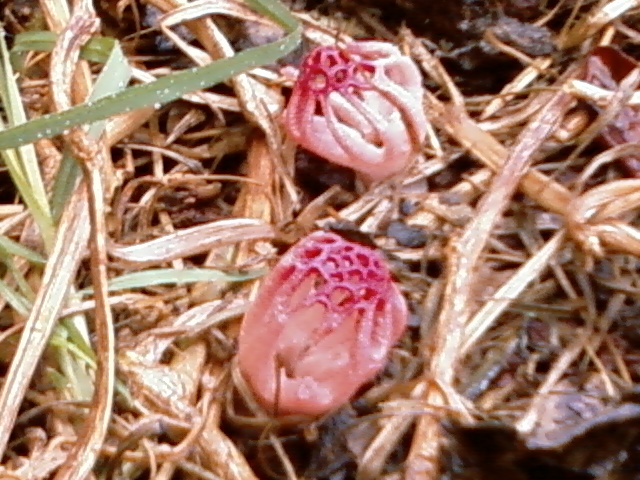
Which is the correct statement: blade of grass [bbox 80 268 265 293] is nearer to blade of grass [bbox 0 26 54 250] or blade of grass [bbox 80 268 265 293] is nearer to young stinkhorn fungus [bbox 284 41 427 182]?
blade of grass [bbox 0 26 54 250]

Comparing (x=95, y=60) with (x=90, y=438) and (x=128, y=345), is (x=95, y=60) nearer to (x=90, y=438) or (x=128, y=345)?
(x=128, y=345)

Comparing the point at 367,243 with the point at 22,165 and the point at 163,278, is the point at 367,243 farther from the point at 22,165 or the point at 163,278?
the point at 22,165

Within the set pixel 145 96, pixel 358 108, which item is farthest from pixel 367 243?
pixel 145 96

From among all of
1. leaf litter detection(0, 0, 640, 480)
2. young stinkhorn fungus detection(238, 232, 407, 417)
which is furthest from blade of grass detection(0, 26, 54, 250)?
young stinkhorn fungus detection(238, 232, 407, 417)

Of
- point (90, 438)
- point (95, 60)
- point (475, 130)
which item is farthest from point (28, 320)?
point (475, 130)

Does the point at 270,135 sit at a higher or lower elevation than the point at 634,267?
higher
